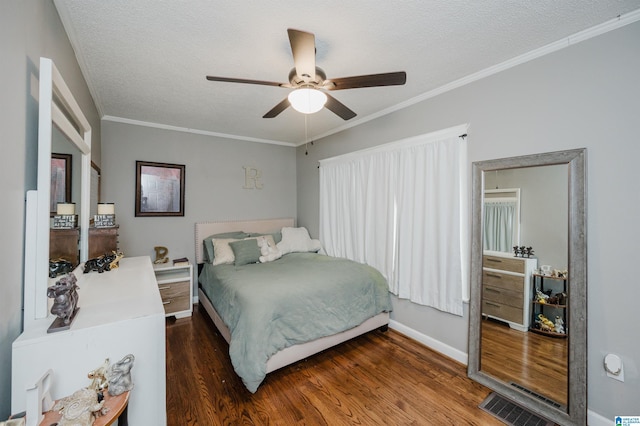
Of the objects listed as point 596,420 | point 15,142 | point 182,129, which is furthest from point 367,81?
point 182,129

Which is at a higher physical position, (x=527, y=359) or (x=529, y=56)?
(x=529, y=56)

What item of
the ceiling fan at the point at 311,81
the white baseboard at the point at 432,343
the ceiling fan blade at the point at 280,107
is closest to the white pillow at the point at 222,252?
the ceiling fan blade at the point at 280,107

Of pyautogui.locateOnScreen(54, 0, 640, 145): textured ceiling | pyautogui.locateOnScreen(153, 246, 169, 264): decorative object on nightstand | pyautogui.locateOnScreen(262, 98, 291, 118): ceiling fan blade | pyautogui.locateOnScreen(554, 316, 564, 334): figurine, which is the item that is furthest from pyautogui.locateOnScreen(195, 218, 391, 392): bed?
pyautogui.locateOnScreen(54, 0, 640, 145): textured ceiling

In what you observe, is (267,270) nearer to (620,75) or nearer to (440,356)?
(440,356)

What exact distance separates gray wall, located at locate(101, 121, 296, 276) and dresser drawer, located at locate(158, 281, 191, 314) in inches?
21.0

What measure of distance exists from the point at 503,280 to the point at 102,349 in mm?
2667

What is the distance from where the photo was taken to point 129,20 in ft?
5.52

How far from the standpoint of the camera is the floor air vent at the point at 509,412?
5.97 feet

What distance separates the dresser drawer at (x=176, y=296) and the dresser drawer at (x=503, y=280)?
11.2 ft

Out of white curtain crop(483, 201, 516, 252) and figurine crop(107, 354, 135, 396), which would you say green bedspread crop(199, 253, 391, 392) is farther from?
white curtain crop(483, 201, 516, 252)

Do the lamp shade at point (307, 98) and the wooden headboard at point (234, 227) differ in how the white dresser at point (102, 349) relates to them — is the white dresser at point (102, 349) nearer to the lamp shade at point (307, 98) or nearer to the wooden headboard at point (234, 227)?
the lamp shade at point (307, 98)

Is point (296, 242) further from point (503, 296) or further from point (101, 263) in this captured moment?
point (503, 296)

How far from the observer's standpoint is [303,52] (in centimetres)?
157

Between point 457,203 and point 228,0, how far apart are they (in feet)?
7.73
